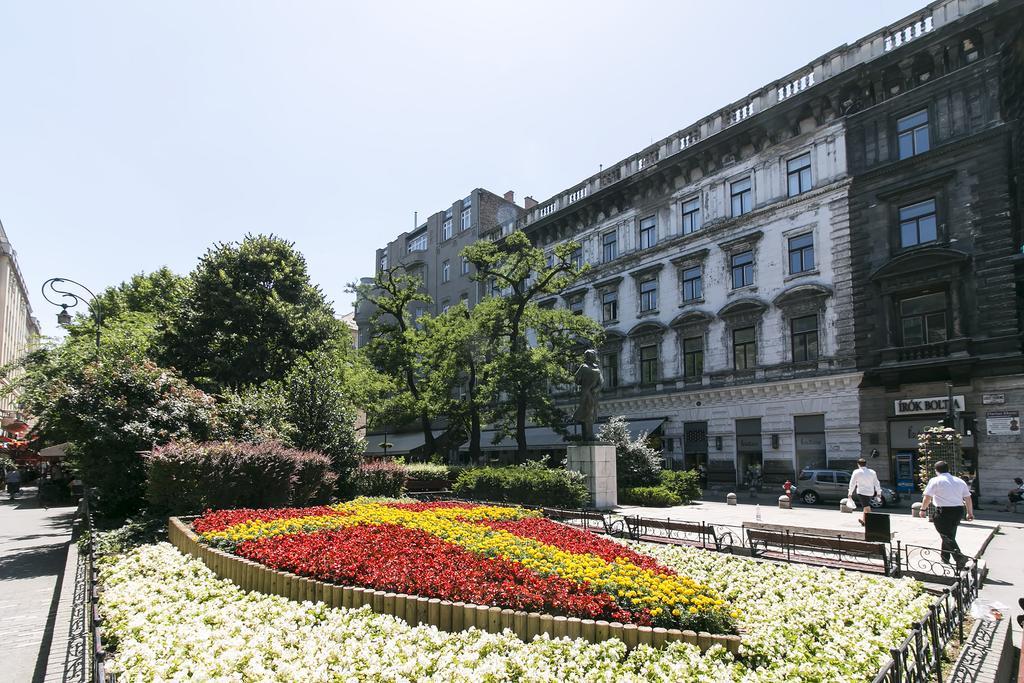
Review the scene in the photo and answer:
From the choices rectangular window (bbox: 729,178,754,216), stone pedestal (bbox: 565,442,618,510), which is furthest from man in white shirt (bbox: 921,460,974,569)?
rectangular window (bbox: 729,178,754,216)

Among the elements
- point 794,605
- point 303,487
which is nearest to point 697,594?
point 794,605

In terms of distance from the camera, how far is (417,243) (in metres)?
59.0

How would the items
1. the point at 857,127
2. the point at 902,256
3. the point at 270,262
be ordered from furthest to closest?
the point at 270,262 < the point at 857,127 < the point at 902,256

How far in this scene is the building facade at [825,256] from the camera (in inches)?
926

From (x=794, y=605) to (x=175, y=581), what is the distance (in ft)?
27.0

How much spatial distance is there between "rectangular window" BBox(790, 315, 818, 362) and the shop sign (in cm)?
410

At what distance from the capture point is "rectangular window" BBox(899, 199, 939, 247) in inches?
990

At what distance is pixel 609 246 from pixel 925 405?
19877mm

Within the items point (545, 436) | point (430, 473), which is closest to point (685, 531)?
point (430, 473)

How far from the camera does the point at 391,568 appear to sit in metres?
7.90

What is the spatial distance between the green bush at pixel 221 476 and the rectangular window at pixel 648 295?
24547 mm

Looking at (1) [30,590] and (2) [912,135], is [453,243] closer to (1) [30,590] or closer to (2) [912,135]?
(2) [912,135]

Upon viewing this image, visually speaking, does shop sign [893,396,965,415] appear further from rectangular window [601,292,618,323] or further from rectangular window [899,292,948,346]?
rectangular window [601,292,618,323]

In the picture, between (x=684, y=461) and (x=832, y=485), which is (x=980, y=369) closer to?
(x=832, y=485)
